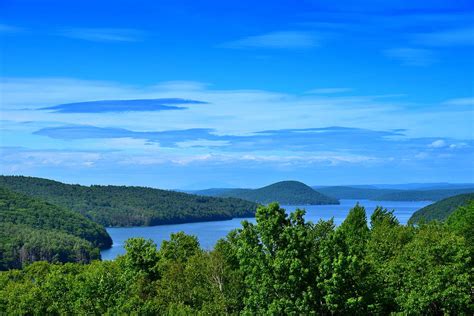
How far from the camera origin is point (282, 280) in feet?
101

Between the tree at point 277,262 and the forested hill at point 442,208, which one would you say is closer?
the tree at point 277,262

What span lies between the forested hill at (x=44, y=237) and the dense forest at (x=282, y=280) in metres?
83.6

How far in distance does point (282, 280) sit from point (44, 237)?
137370mm

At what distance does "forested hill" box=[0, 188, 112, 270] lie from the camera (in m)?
144

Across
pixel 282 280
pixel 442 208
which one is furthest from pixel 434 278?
pixel 442 208

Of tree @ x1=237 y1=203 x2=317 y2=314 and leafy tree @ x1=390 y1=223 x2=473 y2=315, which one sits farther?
leafy tree @ x1=390 y1=223 x2=473 y2=315

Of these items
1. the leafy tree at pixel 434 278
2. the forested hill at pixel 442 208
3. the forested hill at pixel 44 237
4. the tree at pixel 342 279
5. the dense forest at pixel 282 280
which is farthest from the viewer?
the forested hill at pixel 442 208

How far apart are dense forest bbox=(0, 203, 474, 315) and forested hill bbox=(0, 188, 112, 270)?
8358 centimetres

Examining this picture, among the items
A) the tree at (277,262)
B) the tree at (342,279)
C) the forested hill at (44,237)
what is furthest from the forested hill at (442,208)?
the tree at (277,262)

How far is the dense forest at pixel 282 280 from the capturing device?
30.9 metres

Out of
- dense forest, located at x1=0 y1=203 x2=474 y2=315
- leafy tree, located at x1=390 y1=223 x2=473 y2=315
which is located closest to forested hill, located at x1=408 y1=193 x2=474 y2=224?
dense forest, located at x1=0 y1=203 x2=474 y2=315

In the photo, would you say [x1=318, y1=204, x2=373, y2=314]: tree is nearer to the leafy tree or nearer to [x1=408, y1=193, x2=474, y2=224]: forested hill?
the leafy tree

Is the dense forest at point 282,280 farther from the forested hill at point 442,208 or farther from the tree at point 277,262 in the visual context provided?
the forested hill at point 442,208

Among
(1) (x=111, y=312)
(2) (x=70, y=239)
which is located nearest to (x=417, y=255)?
(1) (x=111, y=312)
